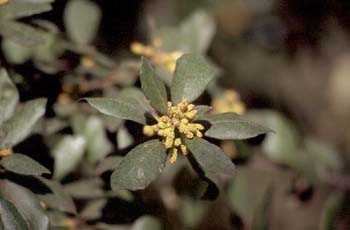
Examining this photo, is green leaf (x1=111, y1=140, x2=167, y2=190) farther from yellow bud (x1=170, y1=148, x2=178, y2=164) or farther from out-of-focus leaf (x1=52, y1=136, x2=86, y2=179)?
out-of-focus leaf (x1=52, y1=136, x2=86, y2=179)

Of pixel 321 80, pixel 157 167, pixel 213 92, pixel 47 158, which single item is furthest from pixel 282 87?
pixel 157 167

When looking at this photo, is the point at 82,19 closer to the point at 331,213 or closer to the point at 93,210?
the point at 93,210

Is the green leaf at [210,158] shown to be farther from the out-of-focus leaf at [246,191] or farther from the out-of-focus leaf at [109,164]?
the out-of-focus leaf at [246,191]

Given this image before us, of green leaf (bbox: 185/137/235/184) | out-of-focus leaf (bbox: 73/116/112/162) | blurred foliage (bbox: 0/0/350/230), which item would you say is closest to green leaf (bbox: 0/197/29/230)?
blurred foliage (bbox: 0/0/350/230)

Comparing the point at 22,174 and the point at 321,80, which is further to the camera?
the point at 321,80

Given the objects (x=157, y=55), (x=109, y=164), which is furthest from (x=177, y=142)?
(x=157, y=55)

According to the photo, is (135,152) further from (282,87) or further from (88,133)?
(282,87)
